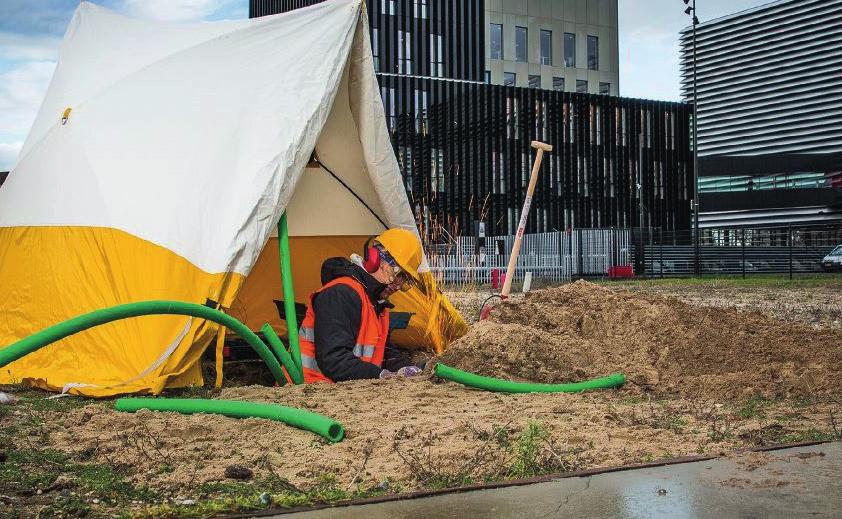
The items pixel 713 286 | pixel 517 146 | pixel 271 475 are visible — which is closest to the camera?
pixel 271 475

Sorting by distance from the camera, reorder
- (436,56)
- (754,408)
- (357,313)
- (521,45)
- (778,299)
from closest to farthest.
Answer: (754,408)
(357,313)
(778,299)
(436,56)
(521,45)

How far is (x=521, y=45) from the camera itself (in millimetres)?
53875

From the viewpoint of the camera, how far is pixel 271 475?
4156mm

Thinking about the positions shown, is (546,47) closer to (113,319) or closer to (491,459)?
(113,319)

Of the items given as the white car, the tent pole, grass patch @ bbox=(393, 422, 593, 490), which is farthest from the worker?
the white car

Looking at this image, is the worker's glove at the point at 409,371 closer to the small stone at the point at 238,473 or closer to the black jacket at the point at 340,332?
the black jacket at the point at 340,332

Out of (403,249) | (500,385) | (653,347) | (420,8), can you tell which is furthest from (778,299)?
(420,8)

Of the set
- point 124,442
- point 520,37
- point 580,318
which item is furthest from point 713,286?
point 520,37

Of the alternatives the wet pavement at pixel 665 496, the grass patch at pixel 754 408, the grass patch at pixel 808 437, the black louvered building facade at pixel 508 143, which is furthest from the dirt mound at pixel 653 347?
the black louvered building facade at pixel 508 143

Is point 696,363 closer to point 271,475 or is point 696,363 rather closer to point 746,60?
point 271,475

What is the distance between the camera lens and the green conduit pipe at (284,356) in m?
6.98

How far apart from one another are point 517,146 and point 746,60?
483 inches

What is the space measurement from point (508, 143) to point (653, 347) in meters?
38.0

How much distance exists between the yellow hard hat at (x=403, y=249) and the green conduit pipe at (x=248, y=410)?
231 centimetres
